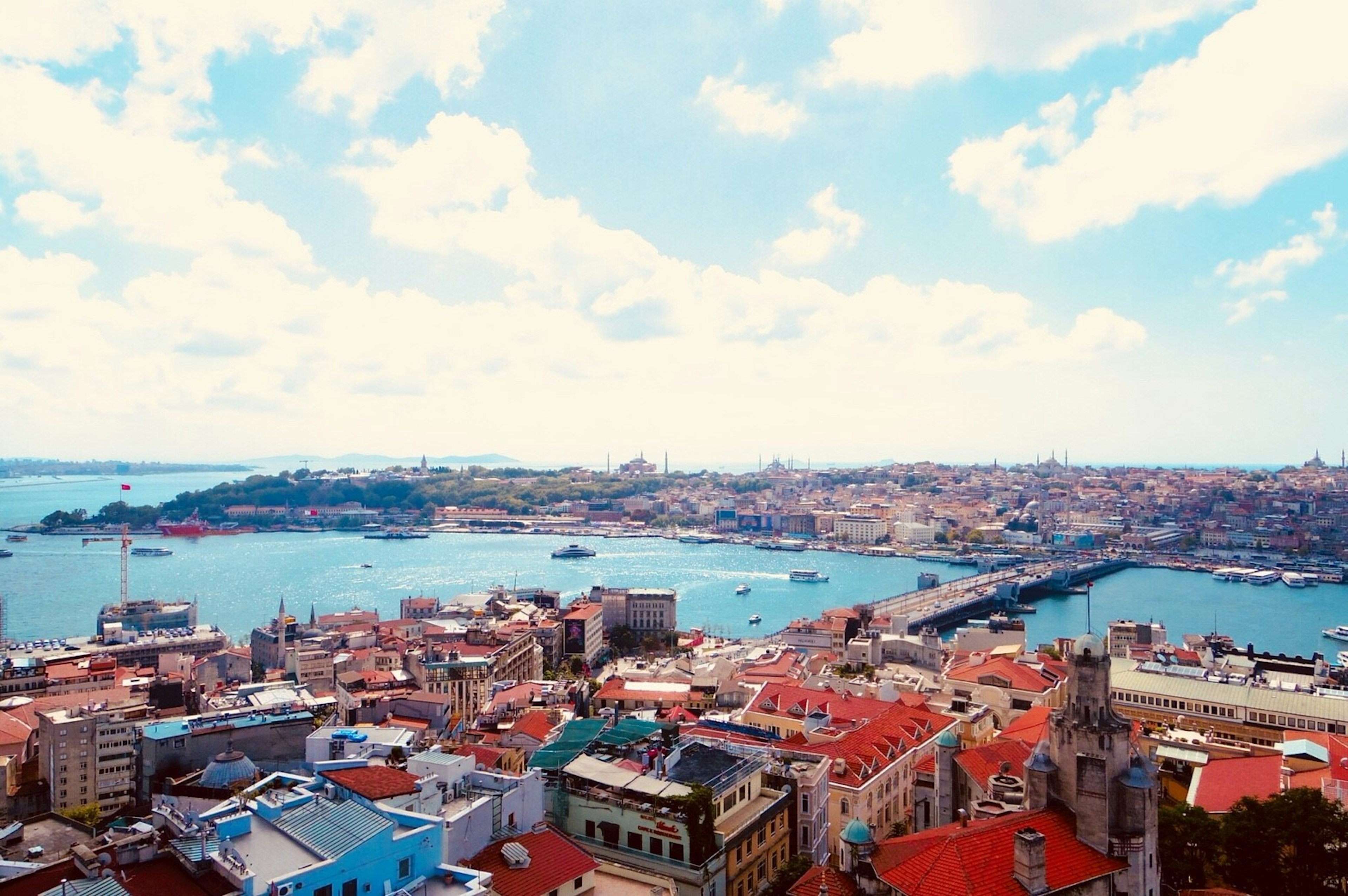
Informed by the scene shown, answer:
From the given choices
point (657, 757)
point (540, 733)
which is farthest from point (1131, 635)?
point (657, 757)

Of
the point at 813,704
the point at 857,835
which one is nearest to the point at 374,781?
the point at 857,835

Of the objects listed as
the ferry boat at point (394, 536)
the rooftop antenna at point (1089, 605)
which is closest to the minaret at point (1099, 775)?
the rooftop antenna at point (1089, 605)

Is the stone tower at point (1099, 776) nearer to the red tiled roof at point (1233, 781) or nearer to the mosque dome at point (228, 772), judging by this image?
the red tiled roof at point (1233, 781)

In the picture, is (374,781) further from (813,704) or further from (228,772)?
(813,704)

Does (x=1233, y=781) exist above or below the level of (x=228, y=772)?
below

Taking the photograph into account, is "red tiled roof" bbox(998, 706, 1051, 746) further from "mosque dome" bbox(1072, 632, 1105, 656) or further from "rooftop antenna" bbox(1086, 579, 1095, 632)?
"mosque dome" bbox(1072, 632, 1105, 656)

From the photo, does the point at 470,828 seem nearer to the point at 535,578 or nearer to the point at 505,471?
the point at 535,578
